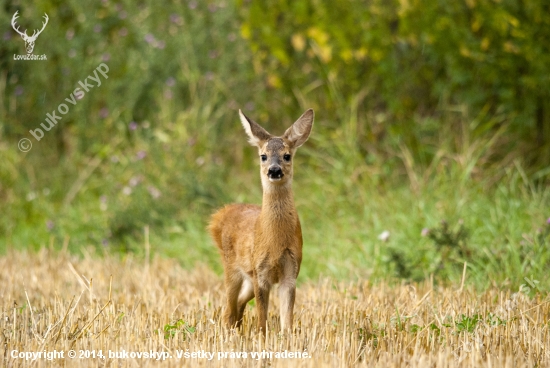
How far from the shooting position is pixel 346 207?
8469mm

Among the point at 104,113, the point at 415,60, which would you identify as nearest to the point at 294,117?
the point at 415,60

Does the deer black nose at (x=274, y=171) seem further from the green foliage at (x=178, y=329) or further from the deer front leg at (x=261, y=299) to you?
→ the green foliage at (x=178, y=329)

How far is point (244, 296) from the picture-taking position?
17.0ft

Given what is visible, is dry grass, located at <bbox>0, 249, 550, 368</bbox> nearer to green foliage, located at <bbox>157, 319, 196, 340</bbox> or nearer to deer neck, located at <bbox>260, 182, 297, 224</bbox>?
green foliage, located at <bbox>157, 319, 196, 340</bbox>

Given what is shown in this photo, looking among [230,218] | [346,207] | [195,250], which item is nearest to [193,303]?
[230,218]

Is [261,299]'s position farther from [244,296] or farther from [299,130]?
[299,130]

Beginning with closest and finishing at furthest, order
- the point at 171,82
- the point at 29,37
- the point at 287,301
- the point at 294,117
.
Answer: the point at 287,301 < the point at 294,117 < the point at 171,82 < the point at 29,37

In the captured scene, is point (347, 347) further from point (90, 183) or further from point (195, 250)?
point (90, 183)

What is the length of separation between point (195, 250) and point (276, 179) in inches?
135

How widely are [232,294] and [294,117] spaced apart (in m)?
5.36

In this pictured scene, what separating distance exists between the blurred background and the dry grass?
1261 millimetres

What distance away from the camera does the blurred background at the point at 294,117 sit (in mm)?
7906

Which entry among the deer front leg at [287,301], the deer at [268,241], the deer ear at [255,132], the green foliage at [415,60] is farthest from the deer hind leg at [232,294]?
the green foliage at [415,60]

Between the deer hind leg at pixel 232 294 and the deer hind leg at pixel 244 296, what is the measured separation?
2 centimetres
